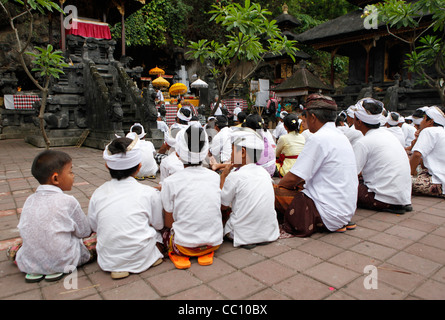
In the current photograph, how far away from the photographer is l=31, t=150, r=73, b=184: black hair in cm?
267

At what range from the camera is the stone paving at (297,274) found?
243 cm

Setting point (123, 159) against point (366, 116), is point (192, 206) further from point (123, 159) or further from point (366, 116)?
point (366, 116)

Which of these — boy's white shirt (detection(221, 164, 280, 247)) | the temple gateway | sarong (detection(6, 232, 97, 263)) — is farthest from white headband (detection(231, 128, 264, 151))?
the temple gateway

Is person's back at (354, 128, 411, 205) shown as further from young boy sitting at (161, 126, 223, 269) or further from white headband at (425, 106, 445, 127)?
young boy sitting at (161, 126, 223, 269)

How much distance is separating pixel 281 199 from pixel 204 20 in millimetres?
26464

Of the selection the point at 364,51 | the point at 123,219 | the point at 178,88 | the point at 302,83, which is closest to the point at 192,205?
the point at 123,219

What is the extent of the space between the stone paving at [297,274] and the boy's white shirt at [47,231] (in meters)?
0.15

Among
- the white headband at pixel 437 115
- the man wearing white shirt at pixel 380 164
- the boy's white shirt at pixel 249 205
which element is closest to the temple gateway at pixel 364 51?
the white headband at pixel 437 115

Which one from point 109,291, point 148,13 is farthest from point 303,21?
point 109,291

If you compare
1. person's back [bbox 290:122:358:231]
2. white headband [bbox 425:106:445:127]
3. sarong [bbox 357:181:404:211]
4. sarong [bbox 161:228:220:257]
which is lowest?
sarong [bbox 161:228:220:257]

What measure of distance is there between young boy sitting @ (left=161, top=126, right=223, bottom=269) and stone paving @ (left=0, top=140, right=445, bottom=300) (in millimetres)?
135

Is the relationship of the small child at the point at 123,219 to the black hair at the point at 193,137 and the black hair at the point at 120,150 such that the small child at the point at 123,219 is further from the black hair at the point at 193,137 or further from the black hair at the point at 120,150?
the black hair at the point at 193,137

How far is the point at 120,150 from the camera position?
9.16ft

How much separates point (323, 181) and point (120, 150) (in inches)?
86.2
